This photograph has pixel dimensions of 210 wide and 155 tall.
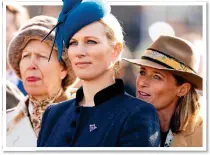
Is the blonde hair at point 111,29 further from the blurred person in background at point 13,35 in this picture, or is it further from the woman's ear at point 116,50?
the blurred person in background at point 13,35

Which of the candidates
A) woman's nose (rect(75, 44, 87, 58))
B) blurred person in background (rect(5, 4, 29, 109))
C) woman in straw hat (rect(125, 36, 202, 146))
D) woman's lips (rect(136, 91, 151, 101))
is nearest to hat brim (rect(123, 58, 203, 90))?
woman in straw hat (rect(125, 36, 202, 146))

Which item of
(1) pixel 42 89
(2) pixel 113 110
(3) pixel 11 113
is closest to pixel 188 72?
(2) pixel 113 110

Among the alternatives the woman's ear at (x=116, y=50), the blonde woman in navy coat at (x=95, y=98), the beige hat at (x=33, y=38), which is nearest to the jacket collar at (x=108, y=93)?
the blonde woman in navy coat at (x=95, y=98)

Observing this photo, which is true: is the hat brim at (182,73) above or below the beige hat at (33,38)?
below

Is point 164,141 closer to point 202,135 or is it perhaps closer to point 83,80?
point 202,135

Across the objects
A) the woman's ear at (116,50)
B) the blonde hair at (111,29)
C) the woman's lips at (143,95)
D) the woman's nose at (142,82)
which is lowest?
the woman's lips at (143,95)

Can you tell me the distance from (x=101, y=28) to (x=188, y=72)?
505mm

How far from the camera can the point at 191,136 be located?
2.17 metres

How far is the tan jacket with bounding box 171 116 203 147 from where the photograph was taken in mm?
2127

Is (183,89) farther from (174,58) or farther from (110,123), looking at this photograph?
(110,123)

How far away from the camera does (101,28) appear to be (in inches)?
70.4

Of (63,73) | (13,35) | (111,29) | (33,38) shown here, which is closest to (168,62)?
(111,29)

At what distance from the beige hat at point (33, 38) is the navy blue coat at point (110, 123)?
15.8 inches

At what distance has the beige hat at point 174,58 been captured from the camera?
207 cm
